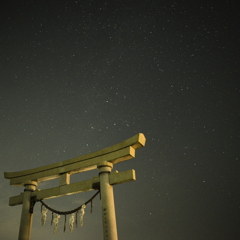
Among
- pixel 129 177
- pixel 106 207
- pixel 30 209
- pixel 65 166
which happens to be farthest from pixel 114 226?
pixel 30 209

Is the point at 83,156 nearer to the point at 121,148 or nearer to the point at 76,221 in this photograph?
the point at 121,148

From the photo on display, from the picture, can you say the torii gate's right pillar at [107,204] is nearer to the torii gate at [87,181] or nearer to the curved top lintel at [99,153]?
the torii gate at [87,181]

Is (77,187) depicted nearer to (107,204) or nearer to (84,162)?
(84,162)

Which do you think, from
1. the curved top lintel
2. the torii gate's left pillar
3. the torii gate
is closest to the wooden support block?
the torii gate

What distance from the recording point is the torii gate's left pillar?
24.6 ft

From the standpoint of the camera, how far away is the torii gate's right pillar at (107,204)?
5977 millimetres

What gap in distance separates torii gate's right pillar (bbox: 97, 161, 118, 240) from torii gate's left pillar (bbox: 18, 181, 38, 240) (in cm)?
324

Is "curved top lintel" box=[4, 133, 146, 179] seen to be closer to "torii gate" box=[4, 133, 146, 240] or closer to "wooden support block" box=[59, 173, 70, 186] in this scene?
"torii gate" box=[4, 133, 146, 240]

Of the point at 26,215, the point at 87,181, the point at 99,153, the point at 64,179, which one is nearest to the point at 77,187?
the point at 87,181

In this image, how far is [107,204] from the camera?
6.28m

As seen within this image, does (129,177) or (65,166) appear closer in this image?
(129,177)

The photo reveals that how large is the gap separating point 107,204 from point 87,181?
1191mm

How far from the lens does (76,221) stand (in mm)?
7102

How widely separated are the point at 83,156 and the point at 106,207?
2.00 m
